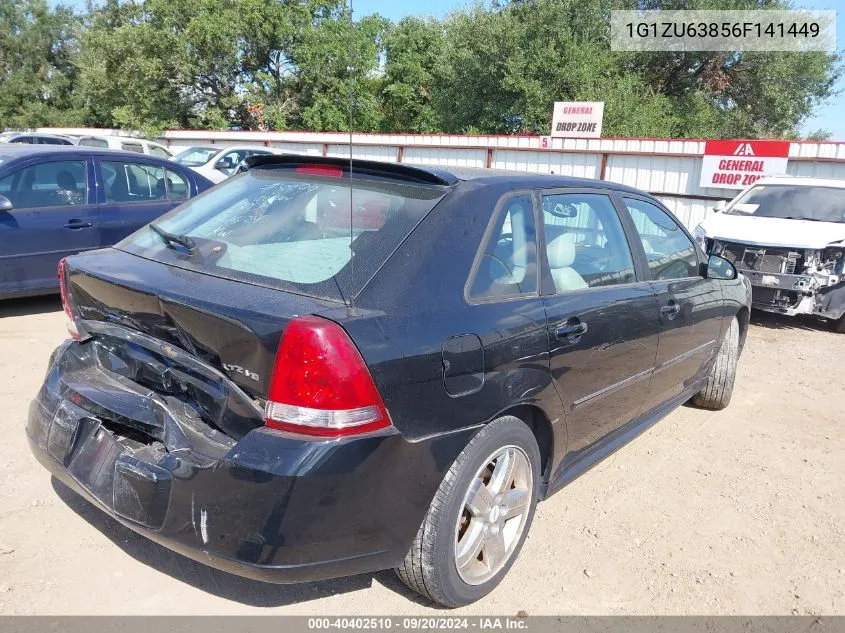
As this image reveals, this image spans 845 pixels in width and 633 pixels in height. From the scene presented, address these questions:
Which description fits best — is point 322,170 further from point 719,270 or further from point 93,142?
point 93,142

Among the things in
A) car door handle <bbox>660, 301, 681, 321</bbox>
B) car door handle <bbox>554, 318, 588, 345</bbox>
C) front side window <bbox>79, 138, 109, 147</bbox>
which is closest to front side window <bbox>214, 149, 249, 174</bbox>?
front side window <bbox>79, 138, 109, 147</bbox>

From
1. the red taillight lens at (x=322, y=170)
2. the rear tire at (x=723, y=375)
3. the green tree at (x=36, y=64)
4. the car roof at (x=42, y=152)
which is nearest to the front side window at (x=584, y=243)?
the red taillight lens at (x=322, y=170)

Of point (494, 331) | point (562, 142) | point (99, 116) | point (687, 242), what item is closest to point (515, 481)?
point (494, 331)

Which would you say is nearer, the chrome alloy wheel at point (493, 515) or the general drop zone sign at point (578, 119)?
the chrome alloy wheel at point (493, 515)

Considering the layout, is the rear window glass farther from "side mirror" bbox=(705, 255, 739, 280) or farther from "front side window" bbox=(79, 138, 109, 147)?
"front side window" bbox=(79, 138, 109, 147)

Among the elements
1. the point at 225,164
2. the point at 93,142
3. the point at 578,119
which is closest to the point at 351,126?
the point at 225,164

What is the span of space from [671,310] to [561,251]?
3.11 ft

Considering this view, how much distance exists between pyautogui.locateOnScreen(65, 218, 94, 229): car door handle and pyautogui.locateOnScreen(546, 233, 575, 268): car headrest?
202 inches

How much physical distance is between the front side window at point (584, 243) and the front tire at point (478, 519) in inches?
30.3

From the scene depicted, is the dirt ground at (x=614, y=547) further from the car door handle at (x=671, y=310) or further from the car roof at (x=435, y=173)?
the car roof at (x=435, y=173)

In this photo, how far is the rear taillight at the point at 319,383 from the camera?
213cm

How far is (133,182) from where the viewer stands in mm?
7141

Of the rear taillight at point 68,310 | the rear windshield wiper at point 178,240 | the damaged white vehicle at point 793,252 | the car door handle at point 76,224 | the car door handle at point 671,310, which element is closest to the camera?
the rear windshield wiper at point 178,240

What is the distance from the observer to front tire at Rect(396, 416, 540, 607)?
2461 millimetres
